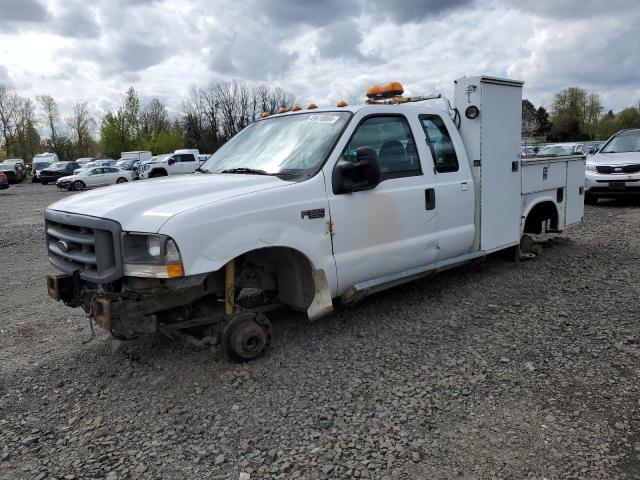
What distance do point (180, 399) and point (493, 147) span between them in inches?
162

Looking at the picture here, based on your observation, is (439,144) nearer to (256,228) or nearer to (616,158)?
(256,228)

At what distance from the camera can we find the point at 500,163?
19.5 ft

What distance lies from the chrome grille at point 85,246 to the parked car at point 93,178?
28.7 m

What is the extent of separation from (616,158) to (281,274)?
35.9 feet

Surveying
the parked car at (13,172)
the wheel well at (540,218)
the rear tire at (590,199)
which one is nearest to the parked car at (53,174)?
the parked car at (13,172)

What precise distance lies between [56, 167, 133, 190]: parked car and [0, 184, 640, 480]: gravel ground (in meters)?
27.4

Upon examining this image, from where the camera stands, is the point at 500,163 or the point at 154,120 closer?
the point at 500,163

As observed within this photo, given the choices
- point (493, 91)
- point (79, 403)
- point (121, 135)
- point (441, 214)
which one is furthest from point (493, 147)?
point (121, 135)

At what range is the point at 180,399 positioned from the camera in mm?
3646

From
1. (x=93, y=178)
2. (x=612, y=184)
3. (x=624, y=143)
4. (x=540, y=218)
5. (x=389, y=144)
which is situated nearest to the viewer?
(x=389, y=144)

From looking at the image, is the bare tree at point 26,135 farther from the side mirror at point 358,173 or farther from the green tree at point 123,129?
the side mirror at point 358,173

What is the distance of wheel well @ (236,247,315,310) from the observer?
167 inches

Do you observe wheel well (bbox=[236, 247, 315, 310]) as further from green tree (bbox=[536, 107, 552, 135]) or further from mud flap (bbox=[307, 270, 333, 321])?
green tree (bbox=[536, 107, 552, 135])

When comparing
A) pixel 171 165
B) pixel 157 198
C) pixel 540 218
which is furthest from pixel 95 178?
pixel 157 198
